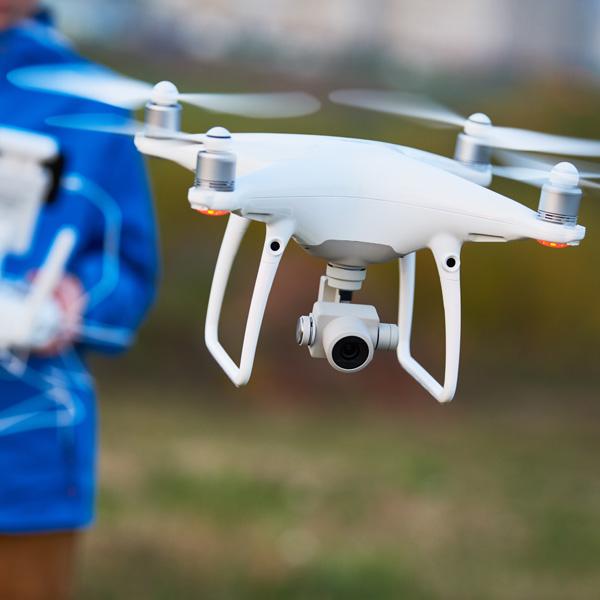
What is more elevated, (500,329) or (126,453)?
(500,329)

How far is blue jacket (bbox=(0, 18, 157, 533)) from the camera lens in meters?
1.98

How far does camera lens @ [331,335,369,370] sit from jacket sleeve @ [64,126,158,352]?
1304 mm

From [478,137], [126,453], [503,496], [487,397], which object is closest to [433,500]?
[503,496]

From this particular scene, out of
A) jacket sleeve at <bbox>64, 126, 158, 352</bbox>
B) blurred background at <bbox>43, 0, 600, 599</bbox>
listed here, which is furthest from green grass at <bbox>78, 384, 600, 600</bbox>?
jacket sleeve at <bbox>64, 126, 158, 352</bbox>

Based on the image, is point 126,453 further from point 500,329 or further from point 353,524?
point 500,329

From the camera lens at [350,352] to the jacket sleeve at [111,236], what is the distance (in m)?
1.30

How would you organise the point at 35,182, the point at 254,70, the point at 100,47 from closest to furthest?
the point at 35,182 → the point at 254,70 → the point at 100,47

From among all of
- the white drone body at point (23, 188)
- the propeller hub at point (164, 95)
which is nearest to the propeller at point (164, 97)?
the propeller hub at point (164, 95)

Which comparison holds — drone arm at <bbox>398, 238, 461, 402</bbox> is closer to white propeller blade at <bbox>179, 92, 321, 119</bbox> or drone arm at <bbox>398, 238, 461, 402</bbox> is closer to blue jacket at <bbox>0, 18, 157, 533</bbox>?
→ white propeller blade at <bbox>179, 92, 321, 119</bbox>

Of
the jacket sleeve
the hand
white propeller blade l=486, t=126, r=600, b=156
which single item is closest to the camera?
white propeller blade l=486, t=126, r=600, b=156

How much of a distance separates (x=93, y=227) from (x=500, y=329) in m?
2.42

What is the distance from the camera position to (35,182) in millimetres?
1214

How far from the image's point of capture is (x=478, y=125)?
0.86 m

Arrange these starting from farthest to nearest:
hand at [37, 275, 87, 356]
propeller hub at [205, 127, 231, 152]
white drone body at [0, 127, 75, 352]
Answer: hand at [37, 275, 87, 356], white drone body at [0, 127, 75, 352], propeller hub at [205, 127, 231, 152]
